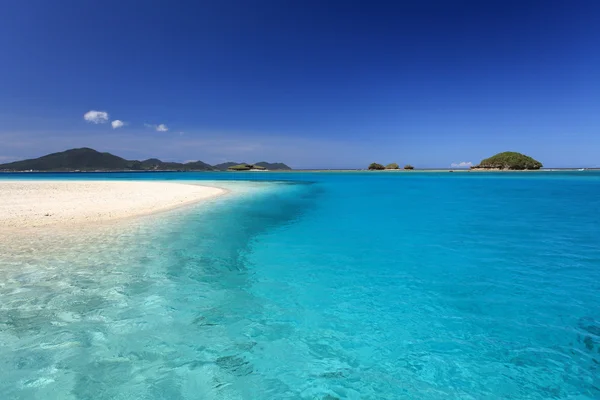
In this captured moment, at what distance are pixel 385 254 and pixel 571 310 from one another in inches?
198

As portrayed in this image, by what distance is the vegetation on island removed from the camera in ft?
552

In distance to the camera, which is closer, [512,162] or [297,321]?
[297,321]

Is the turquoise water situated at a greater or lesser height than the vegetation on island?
lesser

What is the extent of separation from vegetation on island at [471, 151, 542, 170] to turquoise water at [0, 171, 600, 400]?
195m

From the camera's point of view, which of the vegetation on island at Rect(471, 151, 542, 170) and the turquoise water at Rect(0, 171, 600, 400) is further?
the vegetation on island at Rect(471, 151, 542, 170)

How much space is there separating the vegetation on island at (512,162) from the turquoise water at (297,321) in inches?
7682

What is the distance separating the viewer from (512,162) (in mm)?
169625

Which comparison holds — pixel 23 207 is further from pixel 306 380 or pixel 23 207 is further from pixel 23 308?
pixel 306 380

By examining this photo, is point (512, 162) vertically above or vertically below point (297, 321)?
above

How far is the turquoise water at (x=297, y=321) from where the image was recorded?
4008 millimetres

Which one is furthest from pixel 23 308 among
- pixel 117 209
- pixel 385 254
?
pixel 117 209

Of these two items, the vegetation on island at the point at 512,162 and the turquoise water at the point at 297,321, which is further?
the vegetation on island at the point at 512,162

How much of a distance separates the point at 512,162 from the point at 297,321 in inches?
8109

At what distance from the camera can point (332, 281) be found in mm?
7738
